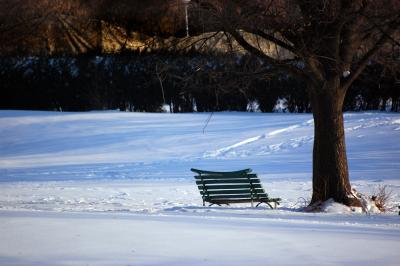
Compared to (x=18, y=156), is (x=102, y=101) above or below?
above

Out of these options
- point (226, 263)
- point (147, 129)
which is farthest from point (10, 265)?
point (147, 129)

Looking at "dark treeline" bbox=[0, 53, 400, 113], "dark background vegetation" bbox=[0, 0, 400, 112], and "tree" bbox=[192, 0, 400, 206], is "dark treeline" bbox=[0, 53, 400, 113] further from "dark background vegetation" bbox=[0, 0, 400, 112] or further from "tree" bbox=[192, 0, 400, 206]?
"tree" bbox=[192, 0, 400, 206]

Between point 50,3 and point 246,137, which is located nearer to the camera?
point 246,137

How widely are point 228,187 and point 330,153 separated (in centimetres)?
182

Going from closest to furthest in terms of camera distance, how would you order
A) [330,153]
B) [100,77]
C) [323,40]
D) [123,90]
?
[323,40] → [330,153] → [100,77] → [123,90]

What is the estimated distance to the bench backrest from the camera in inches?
443

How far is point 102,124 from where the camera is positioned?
80.7 ft

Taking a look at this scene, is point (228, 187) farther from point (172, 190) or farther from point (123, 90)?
point (123, 90)

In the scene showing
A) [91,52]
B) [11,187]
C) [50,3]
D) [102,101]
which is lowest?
[11,187]

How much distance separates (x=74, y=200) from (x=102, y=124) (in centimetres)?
1195

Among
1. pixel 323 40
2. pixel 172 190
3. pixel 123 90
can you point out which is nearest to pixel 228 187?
pixel 323 40

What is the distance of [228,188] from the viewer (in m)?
11.4

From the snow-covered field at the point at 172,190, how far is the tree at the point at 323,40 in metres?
0.84

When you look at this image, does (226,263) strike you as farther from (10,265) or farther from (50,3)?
(50,3)
